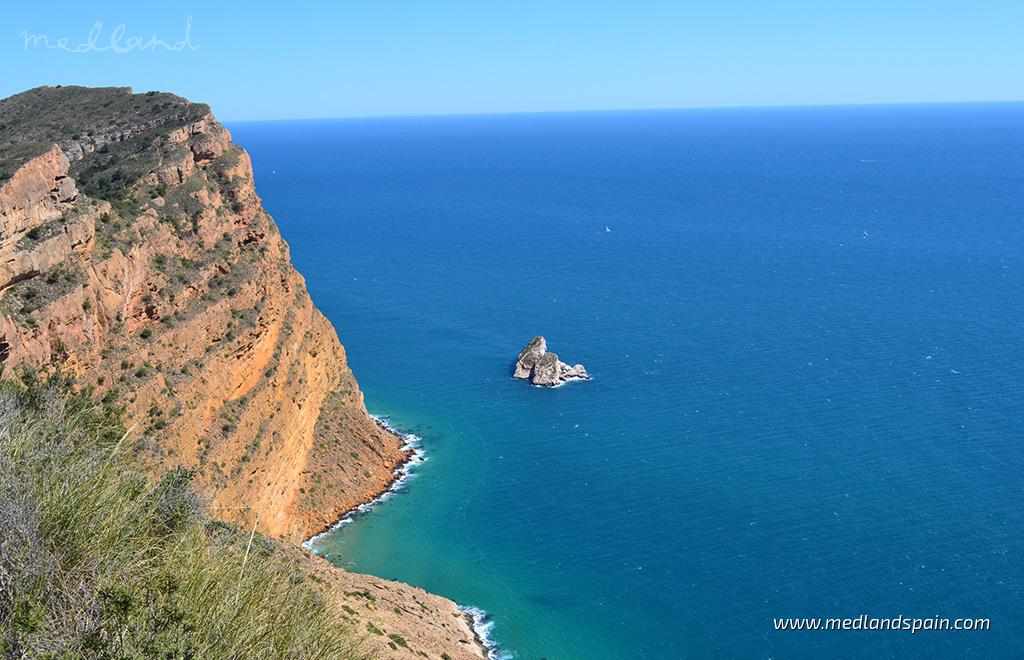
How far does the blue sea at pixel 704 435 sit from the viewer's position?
4166cm

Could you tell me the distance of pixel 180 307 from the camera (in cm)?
4228

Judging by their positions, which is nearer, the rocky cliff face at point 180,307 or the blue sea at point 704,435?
the rocky cliff face at point 180,307

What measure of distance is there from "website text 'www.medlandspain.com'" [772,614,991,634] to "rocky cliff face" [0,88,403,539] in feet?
83.4

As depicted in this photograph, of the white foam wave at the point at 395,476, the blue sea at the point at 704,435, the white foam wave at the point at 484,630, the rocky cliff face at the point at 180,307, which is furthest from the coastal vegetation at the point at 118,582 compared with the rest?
the white foam wave at the point at 395,476

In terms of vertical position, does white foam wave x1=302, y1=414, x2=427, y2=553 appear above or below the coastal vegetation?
below

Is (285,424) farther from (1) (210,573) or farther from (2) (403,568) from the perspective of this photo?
(1) (210,573)

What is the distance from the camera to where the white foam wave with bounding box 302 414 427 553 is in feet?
160

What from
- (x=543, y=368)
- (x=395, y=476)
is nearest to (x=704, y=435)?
(x=543, y=368)

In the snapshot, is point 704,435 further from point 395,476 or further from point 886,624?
point 886,624

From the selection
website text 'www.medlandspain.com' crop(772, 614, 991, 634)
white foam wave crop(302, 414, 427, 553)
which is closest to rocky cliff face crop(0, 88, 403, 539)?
white foam wave crop(302, 414, 427, 553)

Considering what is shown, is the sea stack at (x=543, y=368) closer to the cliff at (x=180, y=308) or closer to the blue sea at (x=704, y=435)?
the blue sea at (x=704, y=435)

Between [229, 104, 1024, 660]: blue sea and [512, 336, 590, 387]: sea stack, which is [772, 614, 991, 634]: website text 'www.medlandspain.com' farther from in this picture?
[512, 336, 590, 387]: sea stack

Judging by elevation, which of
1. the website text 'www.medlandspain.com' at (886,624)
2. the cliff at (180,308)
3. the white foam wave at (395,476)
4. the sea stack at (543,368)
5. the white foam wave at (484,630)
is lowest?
the white foam wave at (484,630)

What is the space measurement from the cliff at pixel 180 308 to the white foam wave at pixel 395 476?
70 centimetres
